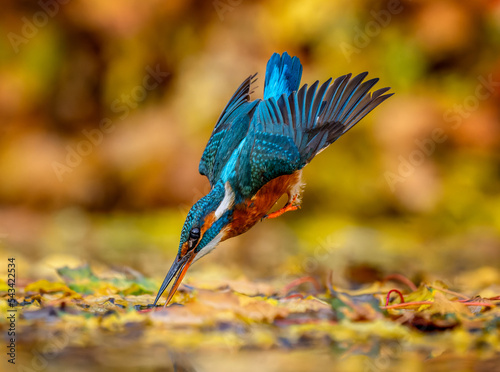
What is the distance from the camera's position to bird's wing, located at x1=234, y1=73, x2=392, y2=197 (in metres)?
2.60

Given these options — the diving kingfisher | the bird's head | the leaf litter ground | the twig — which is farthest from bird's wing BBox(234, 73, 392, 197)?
the twig

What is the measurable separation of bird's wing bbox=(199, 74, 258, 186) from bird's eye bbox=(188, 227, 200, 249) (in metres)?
0.44

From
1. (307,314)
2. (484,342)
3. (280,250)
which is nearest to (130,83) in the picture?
(280,250)

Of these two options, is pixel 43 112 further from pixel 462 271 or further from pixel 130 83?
pixel 462 271

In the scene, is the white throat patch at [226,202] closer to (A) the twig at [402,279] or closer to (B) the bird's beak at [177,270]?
(B) the bird's beak at [177,270]

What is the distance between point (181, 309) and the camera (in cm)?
246

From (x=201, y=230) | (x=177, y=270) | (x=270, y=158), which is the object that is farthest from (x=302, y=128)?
(x=177, y=270)

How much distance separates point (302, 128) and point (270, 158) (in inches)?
7.1

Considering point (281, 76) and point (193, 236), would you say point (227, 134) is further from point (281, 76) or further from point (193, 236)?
point (193, 236)

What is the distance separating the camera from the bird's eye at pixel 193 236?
2.47 meters

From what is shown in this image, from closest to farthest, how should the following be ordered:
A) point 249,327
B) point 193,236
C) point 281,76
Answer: point 249,327 → point 193,236 → point 281,76

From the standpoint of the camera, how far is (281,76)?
3021 mm

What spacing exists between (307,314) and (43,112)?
3349 mm

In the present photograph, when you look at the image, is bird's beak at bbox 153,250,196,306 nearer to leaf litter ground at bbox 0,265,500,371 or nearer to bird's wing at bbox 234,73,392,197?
leaf litter ground at bbox 0,265,500,371
